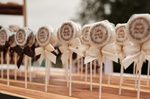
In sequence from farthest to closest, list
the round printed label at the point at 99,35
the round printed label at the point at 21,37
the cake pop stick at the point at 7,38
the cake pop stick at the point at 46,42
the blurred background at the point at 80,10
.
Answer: the blurred background at the point at 80,10, the cake pop stick at the point at 7,38, the round printed label at the point at 21,37, the cake pop stick at the point at 46,42, the round printed label at the point at 99,35

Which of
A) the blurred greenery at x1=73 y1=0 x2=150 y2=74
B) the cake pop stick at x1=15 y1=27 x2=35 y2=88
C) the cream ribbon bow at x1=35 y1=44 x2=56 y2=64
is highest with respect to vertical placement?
the blurred greenery at x1=73 y1=0 x2=150 y2=74

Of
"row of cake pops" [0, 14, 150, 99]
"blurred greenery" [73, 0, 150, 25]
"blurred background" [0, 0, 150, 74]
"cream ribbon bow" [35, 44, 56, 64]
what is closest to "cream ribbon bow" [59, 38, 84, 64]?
"row of cake pops" [0, 14, 150, 99]

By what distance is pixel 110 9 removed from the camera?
410 cm

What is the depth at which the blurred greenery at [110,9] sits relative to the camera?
3.83 meters

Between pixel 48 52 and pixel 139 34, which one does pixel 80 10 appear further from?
pixel 139 34

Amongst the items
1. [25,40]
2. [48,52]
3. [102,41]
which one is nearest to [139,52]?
[102,41]

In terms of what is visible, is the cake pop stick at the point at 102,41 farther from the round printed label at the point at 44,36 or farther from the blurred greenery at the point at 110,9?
the blurred greenery at the point at 110,9

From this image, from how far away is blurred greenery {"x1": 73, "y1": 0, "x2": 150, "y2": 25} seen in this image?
3.83 metres

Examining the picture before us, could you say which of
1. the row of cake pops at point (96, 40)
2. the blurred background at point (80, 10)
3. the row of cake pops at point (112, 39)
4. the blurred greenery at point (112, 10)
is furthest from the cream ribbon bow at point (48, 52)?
the blurred background at point (80, 10)

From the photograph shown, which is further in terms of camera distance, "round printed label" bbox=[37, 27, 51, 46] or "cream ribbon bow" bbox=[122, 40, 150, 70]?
"round printed label" bbox=[37, 27, 51, 46]

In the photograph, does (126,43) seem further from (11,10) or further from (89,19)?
(89,19)

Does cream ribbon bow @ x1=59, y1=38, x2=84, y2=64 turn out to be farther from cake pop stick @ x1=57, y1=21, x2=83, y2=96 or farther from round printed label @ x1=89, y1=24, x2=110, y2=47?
round printed label @ x1=89, y1=24, x2=110, y2=47

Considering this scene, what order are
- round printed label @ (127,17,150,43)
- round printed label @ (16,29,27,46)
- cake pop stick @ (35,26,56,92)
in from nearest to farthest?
round printed label @ (127,17,150,43)
cake pop stick @ (35,26,56,92)
round printed label @ (16,29,27,46)

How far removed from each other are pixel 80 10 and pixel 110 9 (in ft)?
3.11
